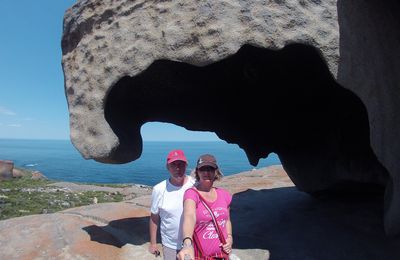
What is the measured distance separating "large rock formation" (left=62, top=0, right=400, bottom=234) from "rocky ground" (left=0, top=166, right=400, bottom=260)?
1.24 ft

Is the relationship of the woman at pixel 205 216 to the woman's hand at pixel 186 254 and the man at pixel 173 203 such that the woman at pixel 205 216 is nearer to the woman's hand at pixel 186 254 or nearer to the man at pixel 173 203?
the woman's hand at pixel 186 254

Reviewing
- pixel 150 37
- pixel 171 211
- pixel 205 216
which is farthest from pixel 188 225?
pixel 150 37

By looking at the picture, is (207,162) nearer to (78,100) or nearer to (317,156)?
(78,100)

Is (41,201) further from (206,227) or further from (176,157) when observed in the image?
(206,227)

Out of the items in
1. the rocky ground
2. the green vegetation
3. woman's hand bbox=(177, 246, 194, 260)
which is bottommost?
the green vegetation

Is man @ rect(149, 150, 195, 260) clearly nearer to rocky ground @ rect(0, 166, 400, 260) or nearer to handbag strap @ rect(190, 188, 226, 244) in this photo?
handbag strap @ rect(190, 188, 226, 244)

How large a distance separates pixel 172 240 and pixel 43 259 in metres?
1.67

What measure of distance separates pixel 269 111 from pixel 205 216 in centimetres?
325

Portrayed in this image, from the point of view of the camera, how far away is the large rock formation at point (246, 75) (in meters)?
3.19

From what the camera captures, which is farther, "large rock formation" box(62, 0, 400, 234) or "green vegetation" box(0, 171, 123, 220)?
"green vegetation" box(0, 171, 123, 220)

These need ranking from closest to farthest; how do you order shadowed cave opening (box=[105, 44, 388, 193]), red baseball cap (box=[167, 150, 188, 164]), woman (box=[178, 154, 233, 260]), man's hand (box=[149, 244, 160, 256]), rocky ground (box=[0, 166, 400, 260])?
woman (box=[178, 154, 233, 260]) → red baseball cap (box=[167, 150, 188, 164]) → man's hand (box=[149, 244, 160, 256]) → rocky ground (box=[0, 166, 400, 260]) → shadowed cave opening (box=[105, 44, 388, 193])

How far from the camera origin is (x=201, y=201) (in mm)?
2633

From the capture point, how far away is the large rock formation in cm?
319

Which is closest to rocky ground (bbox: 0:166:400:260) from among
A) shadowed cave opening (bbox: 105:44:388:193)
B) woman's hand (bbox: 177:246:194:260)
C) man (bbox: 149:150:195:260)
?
shadowed cave opening (bbox: 105:44:388:193)
